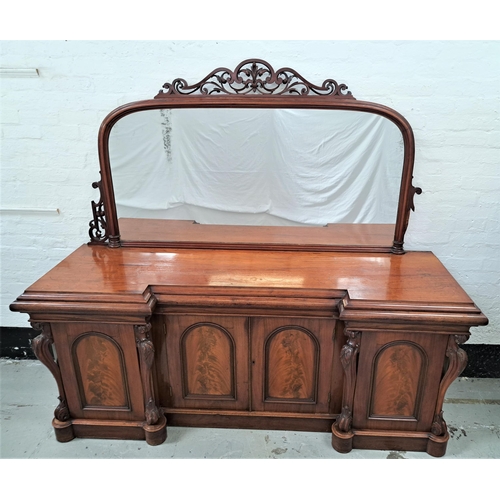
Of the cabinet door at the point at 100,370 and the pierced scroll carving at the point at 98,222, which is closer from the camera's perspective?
the cabinet door at the point at 100,370

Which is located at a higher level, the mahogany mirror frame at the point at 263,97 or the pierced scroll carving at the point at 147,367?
the mahogany mirror frame at the point at 263,97

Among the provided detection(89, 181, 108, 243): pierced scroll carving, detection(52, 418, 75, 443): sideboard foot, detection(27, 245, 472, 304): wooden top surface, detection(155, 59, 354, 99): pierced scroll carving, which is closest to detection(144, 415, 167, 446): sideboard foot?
detection(52, 418, 75, 443): sideboard foot

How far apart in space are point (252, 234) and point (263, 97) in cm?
69

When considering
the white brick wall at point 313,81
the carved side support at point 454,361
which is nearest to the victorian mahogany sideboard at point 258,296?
the carved side support at point 454,361

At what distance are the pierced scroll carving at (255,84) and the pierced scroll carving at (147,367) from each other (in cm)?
114

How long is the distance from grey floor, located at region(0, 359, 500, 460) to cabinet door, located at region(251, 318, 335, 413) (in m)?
0.17

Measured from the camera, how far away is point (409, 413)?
1.86m

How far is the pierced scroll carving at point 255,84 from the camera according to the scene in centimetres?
188

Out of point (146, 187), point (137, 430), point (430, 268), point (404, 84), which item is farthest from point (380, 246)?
point (137, 430)

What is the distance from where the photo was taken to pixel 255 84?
1901 millimetres

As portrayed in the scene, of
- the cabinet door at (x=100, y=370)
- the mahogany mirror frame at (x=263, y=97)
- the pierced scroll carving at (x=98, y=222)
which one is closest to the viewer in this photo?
the cabinet door at (x=100, y=370)

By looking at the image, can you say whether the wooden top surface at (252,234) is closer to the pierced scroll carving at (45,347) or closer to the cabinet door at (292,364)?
the cabinet door at (292,364)

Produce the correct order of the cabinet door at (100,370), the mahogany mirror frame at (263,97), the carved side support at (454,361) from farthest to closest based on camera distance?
the mahogany mirror frame at (263,97) → the cabinet door at (100,370) → the carved side support at (454,361)

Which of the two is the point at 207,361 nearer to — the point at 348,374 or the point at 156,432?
the point at 156,432
